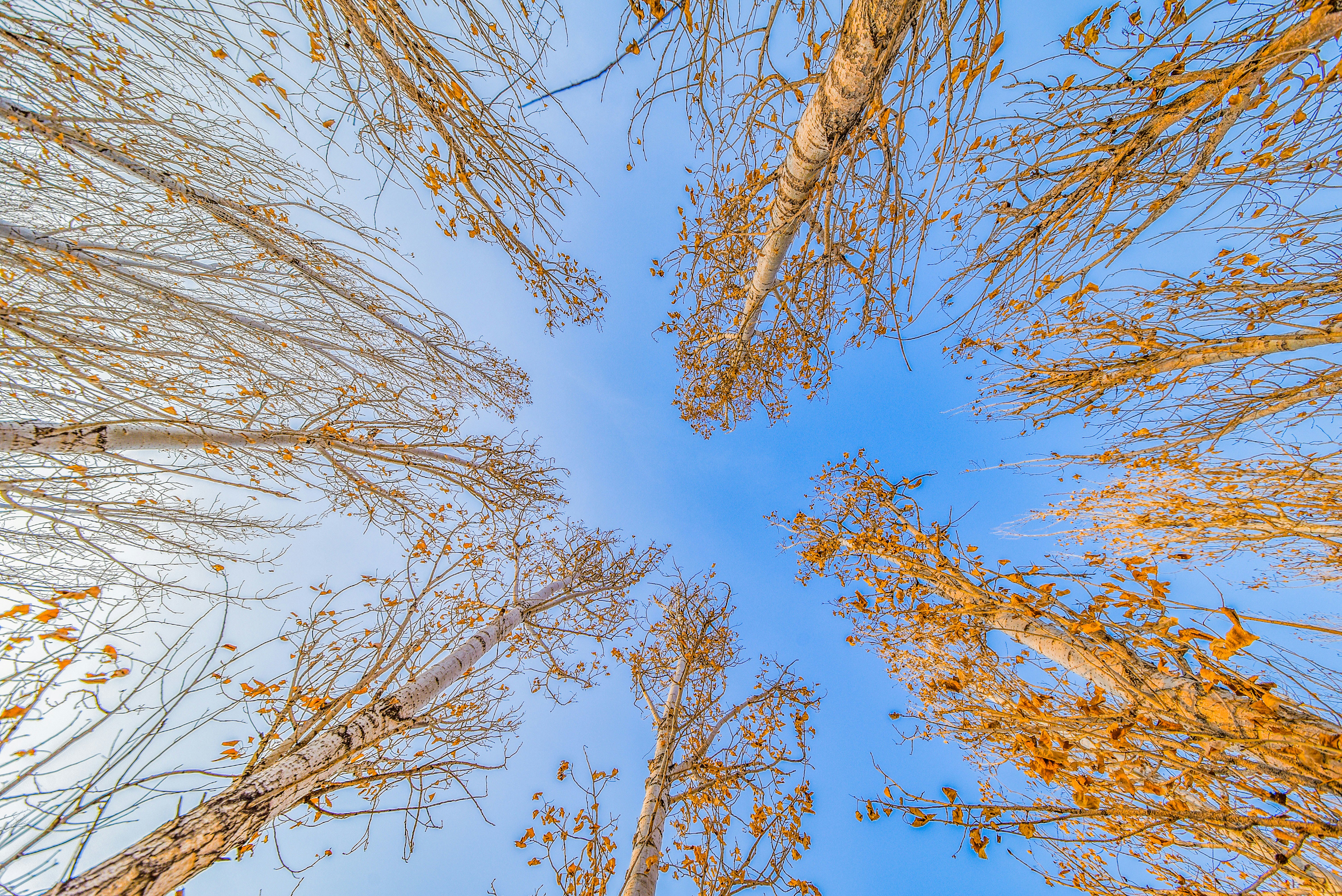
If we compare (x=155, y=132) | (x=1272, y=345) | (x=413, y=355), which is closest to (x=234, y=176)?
(x=155, y=132)

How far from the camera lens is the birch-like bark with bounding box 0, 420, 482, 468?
255cm

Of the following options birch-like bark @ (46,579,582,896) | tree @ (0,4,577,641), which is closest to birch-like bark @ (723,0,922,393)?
tree @ (0,4,577,641)

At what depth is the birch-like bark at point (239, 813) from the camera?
1.57m

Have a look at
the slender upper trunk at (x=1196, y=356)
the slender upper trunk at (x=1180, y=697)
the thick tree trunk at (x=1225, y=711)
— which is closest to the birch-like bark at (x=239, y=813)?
the slender upper trunk at (x=1180, y=697)

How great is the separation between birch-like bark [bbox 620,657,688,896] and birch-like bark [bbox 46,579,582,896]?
2119 millimetres

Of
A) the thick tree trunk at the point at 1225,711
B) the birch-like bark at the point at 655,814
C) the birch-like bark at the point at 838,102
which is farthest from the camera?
the birch-like bark at the point at 655,814

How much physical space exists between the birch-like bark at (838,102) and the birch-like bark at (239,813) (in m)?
4.64

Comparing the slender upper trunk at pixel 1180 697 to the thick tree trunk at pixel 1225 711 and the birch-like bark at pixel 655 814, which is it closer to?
the thick tree trunk at pixel 1225 711

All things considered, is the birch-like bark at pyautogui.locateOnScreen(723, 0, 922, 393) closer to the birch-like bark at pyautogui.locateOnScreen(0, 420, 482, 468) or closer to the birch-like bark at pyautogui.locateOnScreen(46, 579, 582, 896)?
the birch-like bark at pyautogui.locateOnScreen(0, 420, 482, 468)

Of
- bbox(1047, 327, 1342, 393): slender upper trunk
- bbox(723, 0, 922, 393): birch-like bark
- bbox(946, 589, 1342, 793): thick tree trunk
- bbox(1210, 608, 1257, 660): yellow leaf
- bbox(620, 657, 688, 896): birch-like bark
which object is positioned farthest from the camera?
bbox(620, 657, 688, 896): birch-like bark

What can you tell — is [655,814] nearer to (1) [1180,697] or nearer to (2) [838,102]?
(1) [1180,697]

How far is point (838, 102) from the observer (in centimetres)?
214

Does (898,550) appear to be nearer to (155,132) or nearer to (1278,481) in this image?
(1278,481)

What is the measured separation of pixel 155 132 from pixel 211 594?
4008 millimetres
